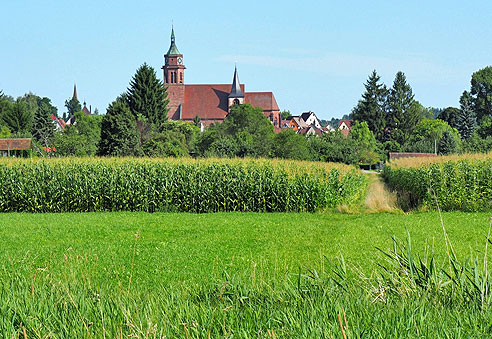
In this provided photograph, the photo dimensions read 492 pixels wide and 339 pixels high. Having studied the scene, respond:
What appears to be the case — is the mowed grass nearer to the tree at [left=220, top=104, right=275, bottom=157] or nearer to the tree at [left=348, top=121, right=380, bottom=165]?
the tree at [left=220, top=104, right=275, bottom=157]

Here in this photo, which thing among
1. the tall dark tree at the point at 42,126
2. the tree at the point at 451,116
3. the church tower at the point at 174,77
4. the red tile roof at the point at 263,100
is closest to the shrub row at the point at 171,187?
the tall dark tree at the point at 42,126

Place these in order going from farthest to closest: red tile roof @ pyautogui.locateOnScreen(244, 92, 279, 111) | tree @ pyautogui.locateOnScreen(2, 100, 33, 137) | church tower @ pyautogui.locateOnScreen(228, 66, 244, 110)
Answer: red tile roof @ pyautogui.locateOnScreen(244, 92, 279, 111) → church tower @ pyautogui.locateOnScreen(228, 66, 244, 110) → tree @ pyautogui.locateOnScreen(2, 100, 33, 137)

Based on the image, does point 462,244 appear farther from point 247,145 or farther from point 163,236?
point 247,145

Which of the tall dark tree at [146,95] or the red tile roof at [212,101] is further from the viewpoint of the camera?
the red tile roof at [212,101]

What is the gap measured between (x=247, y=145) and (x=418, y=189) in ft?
116

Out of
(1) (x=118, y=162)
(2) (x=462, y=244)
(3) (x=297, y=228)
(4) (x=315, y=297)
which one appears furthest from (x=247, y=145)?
(4) (x=315, y=297)

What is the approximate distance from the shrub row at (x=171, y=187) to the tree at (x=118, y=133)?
29.5 meters

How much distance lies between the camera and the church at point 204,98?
126 meters

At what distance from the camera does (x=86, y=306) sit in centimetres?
448

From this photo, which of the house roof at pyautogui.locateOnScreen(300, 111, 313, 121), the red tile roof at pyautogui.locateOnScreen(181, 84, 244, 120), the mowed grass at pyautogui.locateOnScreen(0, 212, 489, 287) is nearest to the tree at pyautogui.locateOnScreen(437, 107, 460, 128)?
the red tile roof at pyautogui.locateOnScreen(181, 84, 244, 120)

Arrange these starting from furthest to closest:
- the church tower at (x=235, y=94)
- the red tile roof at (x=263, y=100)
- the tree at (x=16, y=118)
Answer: the red tile roof at (x=263, y=100) < the church tower at (x=235, y=94) < the tree at (x=16, y=118)

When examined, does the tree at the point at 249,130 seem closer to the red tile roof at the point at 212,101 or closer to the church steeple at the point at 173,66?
the red tile roof at the point at 212,101

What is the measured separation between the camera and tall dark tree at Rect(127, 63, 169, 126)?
6906 centimetres

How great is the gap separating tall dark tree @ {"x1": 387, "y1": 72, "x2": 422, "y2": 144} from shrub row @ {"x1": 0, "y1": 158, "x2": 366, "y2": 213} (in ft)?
254
